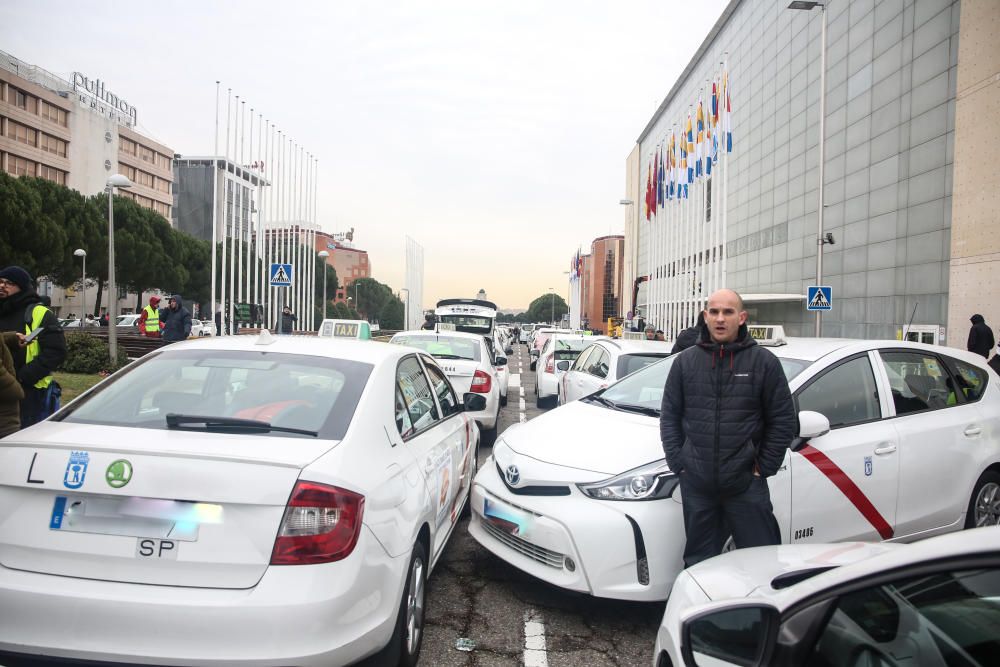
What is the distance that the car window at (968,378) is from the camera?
4953 millimetres

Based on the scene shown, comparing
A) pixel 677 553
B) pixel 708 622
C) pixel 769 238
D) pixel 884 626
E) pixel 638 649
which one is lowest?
pixel 638 649

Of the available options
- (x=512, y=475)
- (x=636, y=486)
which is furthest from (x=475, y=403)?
(x=636, y=486)

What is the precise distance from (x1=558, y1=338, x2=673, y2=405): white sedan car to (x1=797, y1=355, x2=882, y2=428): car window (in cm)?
278

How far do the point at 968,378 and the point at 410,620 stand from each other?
4.45 m

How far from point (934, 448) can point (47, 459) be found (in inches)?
192

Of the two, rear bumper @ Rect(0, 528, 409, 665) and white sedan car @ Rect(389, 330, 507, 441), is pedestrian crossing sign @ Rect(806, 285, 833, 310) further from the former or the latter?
rear bumper @ Rect(0, 528, 409, 665)

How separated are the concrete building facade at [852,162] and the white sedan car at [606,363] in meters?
→ 14.4

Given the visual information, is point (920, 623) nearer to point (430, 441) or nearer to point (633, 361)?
point (430, 441)

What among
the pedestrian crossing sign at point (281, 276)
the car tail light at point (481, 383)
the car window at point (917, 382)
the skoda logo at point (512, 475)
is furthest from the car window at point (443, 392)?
the pedestrian crossing sign at point (281, 276)

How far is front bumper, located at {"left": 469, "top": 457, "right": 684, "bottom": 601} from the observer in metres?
3.54

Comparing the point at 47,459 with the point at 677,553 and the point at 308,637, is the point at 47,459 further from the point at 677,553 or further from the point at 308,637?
the point at 677,553

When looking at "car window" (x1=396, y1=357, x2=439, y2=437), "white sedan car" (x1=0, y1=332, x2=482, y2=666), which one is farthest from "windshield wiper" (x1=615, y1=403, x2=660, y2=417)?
"white sedan car" (x1=0, y1=332, x2=482, y2=666)

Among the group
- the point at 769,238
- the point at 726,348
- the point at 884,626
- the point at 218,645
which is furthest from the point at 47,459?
the point at 769,238

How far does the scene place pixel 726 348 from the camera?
3.38 meters
